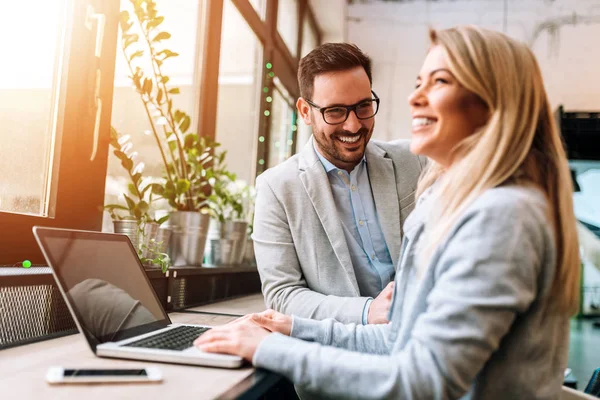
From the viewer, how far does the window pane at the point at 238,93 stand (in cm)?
329

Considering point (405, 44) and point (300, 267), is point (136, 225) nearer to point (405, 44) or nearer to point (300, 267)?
point (300, 267)

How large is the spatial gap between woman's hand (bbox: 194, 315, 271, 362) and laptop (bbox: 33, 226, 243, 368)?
2cm

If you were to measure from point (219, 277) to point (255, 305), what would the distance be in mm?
264

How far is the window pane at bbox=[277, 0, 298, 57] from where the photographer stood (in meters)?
4.52

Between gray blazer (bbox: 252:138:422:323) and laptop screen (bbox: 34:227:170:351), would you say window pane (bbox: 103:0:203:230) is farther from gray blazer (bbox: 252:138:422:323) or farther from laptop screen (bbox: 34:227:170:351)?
laptop screen (bbox: 34:227:170:351)

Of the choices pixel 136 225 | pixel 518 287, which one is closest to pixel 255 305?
pixel 136 225

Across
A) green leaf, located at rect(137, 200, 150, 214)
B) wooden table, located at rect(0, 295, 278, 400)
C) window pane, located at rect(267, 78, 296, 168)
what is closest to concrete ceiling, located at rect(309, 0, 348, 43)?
window pane, located at rect(267, 78, 296, 168)

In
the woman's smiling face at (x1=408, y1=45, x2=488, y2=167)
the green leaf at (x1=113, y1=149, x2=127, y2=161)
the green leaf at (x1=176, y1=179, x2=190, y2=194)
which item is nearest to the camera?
the woman's smiling face at (x1=408, y1=45, x2=488, y2=167)

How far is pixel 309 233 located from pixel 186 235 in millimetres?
652

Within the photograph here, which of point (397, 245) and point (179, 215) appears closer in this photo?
point (397, 245)

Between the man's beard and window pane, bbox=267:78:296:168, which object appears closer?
the man's beard

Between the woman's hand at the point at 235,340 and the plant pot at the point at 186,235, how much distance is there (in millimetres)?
1160

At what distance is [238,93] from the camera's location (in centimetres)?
361

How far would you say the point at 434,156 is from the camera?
105 centimetres
